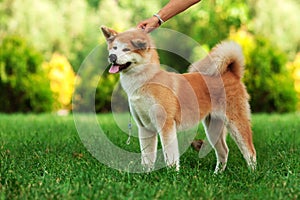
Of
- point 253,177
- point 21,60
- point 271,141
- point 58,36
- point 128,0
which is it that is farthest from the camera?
point 128,0

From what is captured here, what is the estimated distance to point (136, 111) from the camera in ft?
13.2

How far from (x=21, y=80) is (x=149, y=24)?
28.4 ft

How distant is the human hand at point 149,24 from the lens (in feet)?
13.1

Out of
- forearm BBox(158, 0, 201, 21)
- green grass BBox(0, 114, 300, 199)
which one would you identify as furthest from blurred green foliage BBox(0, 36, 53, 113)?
forearm BBox(158, 0, 201, 21)

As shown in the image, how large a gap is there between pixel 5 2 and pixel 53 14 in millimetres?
1819

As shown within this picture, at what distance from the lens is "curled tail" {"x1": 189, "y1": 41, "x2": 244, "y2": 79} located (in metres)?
4.41

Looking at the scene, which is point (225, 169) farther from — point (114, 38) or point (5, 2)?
point (5, 2)

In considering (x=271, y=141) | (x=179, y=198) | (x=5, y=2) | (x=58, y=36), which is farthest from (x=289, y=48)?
(x=179, y=198)

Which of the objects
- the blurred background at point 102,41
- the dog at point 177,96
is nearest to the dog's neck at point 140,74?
the dog at point 177,96

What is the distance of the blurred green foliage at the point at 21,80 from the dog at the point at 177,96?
8.18 meters

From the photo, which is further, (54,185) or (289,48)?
(289,48)

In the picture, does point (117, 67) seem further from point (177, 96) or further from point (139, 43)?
point (177, 96)

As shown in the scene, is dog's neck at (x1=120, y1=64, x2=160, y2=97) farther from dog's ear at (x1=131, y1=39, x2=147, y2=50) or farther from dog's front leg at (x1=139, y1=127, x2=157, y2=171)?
dog's front leg at (x1=139, y1=127, x2=157, y2=171)

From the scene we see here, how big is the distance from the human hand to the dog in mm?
76
